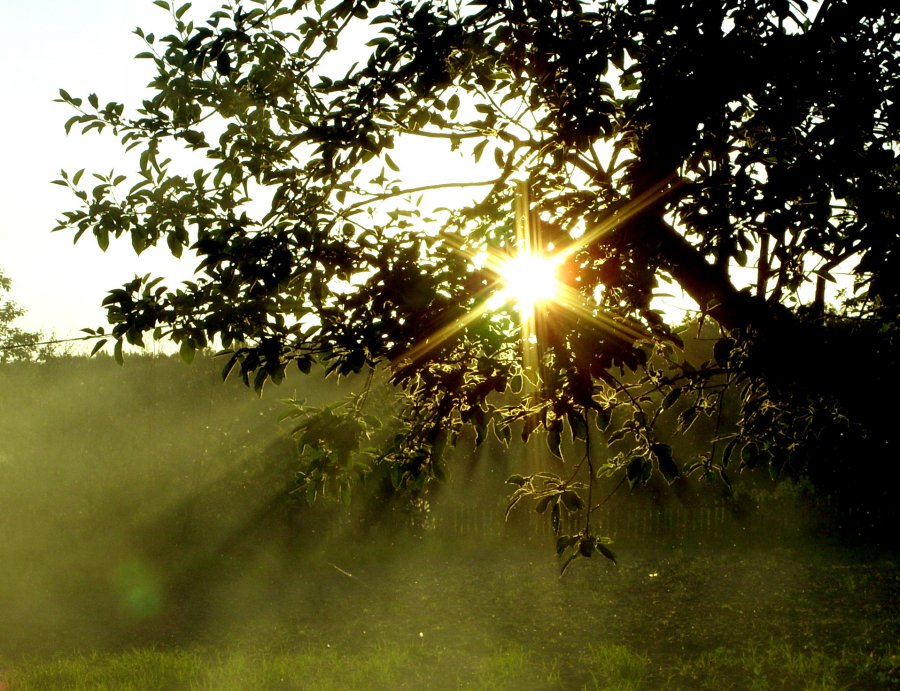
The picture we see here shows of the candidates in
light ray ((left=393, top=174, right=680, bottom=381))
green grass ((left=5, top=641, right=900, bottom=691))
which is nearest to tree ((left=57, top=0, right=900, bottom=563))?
light ray ((left=393, top=174, right=680, bottom=381))

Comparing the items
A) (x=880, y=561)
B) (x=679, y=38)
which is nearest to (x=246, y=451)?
(x=880, y=561)

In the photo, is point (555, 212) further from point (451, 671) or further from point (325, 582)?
point (325, 582)

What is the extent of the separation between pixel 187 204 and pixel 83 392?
84.6 ft

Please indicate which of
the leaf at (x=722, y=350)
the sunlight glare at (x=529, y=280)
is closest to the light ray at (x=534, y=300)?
the sunlight glare at (x=529, y=280)

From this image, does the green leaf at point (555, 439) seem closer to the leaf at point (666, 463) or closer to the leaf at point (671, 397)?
the leaf at point (666, 463)

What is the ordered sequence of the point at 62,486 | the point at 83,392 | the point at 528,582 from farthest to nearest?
the point at 83,392 < the point at 62,486 < the point at 528,582

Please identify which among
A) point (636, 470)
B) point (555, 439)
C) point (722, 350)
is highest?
point (722, 350)

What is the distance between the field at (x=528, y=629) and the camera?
9.58 m

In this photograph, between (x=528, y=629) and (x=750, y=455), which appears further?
(x=528, y=629)


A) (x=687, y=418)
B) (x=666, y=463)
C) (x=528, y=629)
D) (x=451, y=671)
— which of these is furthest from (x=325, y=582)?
(x=666, y=463)

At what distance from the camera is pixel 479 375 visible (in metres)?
4.45

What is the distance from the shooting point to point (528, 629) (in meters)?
12.3

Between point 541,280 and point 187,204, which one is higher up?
point 187,204

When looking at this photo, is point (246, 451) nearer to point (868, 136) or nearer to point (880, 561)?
point (880, 561)
